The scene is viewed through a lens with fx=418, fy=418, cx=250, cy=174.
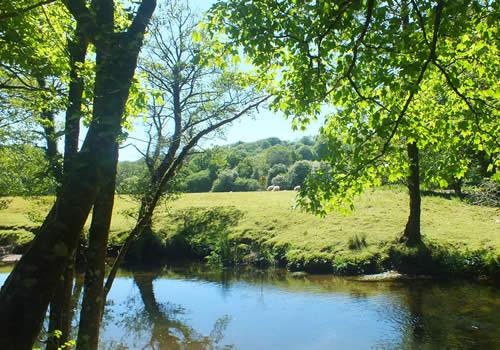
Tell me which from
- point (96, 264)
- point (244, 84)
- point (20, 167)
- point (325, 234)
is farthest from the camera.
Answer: point (325, 234)

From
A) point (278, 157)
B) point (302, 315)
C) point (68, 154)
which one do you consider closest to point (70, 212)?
point (68, 154)

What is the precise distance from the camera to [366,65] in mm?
8695

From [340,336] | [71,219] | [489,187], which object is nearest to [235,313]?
[340,336]

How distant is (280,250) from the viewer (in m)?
28.4

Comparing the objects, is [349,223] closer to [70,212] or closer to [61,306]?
[61,306]

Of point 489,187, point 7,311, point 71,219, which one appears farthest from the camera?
point 489,187

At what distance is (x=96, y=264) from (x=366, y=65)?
6.55 meters

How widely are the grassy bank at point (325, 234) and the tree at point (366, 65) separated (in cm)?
1300

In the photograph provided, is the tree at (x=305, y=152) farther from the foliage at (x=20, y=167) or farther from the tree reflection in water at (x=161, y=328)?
the foliage at (x=20, y=167)

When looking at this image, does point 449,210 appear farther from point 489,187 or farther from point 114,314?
point 114,314

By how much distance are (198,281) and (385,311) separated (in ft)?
38.3

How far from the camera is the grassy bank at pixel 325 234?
2345 centimetres

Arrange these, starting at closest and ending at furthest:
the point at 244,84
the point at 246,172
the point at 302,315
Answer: the point at 244,84, the point at 302,315, the point at 246,172

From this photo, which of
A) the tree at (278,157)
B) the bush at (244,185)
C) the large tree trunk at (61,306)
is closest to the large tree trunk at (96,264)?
the large tree trunk at (61,306)
